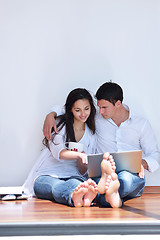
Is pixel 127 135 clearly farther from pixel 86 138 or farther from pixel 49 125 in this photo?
pixel 49 125

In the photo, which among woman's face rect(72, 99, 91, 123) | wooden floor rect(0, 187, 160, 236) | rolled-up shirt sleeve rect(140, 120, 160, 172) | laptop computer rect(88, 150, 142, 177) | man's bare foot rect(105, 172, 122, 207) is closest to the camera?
wooden floor rect(0, 187, 160, 236)

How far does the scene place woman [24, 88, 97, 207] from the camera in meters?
3.08

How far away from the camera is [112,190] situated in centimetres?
253

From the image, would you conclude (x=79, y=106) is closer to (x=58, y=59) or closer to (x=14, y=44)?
(x=58, y=59)

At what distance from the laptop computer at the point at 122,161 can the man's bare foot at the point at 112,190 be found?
22 centimetres

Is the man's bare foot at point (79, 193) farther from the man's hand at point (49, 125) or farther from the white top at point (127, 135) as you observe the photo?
the white top at point (127, 135)

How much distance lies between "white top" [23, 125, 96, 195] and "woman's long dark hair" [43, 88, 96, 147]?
0.13ft

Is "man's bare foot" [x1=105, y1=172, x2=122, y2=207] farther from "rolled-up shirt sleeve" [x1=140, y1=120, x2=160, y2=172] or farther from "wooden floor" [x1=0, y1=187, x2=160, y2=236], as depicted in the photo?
"rolled-up shirt sleeve" [x1=140, y1=120, x2=160, y2=172]

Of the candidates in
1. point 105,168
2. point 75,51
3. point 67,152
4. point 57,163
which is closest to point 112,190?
point 105,168

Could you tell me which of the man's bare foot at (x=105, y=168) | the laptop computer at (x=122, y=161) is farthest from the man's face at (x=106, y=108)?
the man's bare foot at (x=105, y=168)

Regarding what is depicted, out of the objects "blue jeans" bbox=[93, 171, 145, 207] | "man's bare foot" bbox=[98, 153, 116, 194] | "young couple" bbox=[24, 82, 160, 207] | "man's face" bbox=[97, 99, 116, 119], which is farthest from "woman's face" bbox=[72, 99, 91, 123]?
"man's bare foot" bbox=[98, 153, 116, 194]

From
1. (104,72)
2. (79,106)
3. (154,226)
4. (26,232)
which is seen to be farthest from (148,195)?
(26,232)

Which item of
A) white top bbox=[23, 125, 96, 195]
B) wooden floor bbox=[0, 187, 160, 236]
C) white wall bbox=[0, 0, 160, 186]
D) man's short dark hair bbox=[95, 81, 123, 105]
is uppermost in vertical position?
white wall bbox=[0, 0, 160, 186]

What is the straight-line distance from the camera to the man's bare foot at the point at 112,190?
251 centimetres
